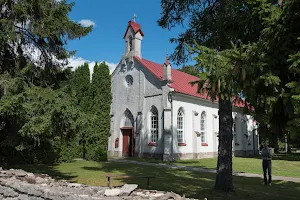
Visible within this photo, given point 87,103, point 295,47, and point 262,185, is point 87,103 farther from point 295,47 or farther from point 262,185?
point 295,47

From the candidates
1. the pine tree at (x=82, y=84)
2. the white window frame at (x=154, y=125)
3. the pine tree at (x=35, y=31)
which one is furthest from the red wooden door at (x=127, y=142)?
the pine tree at (x=35, y=31)

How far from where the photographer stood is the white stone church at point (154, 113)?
79.4 ft

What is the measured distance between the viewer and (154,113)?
25750mm

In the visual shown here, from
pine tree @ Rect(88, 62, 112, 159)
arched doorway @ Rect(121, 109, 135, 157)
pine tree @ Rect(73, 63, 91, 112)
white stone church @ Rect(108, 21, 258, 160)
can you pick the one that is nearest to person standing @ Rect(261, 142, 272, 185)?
white stone church @ Rect(108, 21, 258, 160)

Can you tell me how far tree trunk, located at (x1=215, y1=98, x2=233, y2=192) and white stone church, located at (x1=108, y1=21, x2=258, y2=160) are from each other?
12685 mm

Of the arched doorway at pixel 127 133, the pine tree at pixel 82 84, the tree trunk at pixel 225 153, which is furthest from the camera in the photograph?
the arched doorway at pixel 127 133

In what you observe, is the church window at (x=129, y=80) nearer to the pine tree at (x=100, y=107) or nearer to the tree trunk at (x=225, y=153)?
the pine tree at (x=100, y=107)

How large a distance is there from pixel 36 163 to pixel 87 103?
642 centimetres

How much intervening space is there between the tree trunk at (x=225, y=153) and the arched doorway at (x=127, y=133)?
17104 millimetres

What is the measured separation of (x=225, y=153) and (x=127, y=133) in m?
18.2

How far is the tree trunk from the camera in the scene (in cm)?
987

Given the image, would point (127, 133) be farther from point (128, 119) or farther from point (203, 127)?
point (203, 127)

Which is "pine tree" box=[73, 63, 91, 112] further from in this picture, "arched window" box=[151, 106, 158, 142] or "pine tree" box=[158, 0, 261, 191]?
"pine tree" box=[158, 0, 261, 191]

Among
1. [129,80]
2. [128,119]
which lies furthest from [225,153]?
[129,80]
